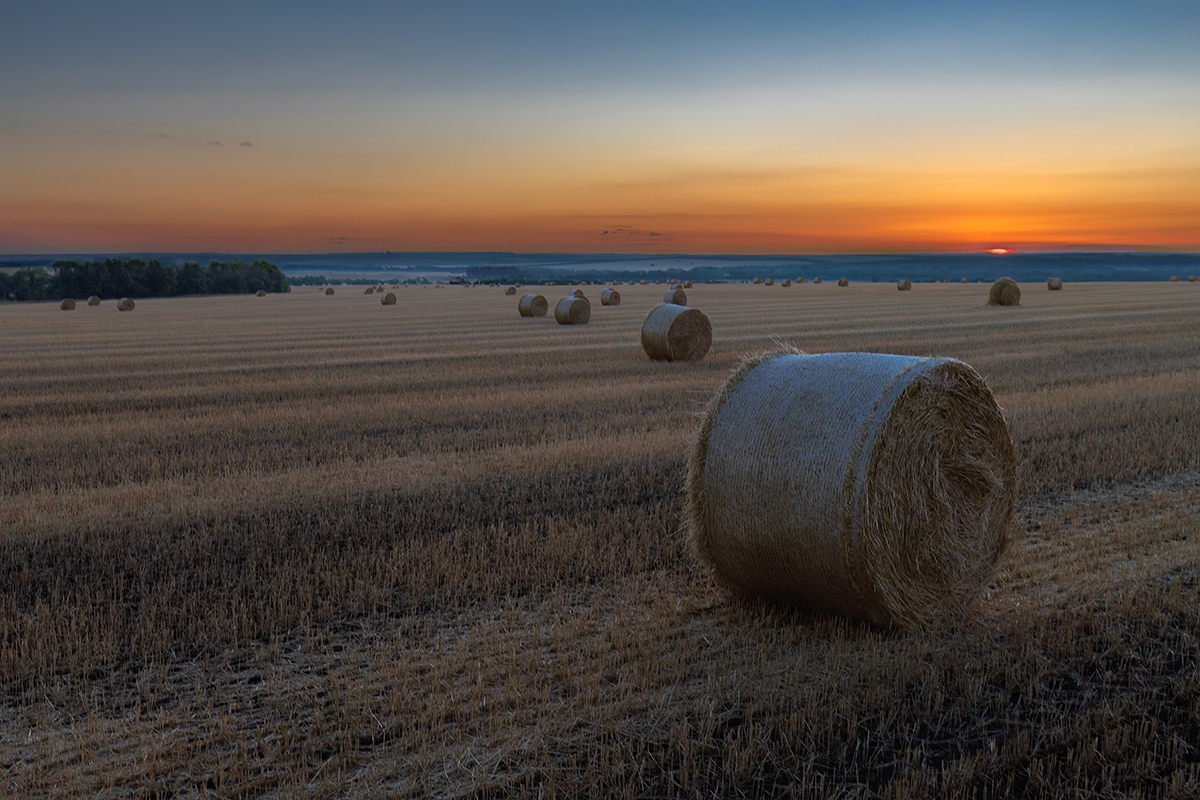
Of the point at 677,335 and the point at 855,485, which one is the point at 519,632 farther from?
the point at 677,335

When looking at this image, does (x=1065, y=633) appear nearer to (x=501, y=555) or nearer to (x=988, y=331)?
(x=501, y=555)

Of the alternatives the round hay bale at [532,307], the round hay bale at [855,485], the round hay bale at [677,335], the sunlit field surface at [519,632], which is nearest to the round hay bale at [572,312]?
the round hay bale at [532,307]

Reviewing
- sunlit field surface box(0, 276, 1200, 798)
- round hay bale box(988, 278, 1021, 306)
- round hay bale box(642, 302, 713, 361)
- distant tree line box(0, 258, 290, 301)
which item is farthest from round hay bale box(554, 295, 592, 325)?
distant tree line box(0, 258, 290, 301)

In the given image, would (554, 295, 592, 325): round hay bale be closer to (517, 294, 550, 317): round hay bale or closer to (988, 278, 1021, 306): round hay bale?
(517, 294, 550, 317): round hay bale

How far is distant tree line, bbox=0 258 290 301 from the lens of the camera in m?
74.8

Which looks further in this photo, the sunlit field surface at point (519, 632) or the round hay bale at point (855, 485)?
the round hay bale at point (855, 485)

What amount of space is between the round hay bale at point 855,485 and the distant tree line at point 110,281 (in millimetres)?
79354

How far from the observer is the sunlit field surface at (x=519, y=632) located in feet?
13.6

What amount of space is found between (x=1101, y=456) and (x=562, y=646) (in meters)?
7.19

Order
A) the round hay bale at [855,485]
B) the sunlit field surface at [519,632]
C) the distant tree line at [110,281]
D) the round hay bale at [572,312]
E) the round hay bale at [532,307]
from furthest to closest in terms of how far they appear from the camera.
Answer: the distant tree line at [110,281] → the round hay bale at [532,307] → the round hay bale at [572,312] → the round hay bale at [855,485] → the sunlit field surface at [519,632]

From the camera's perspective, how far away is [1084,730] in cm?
437

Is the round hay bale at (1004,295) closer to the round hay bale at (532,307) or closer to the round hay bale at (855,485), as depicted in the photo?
the round hay bale at (532,307)

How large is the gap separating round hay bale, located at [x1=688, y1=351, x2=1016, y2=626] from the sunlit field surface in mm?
245

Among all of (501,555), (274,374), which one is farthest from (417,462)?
(274,374)
